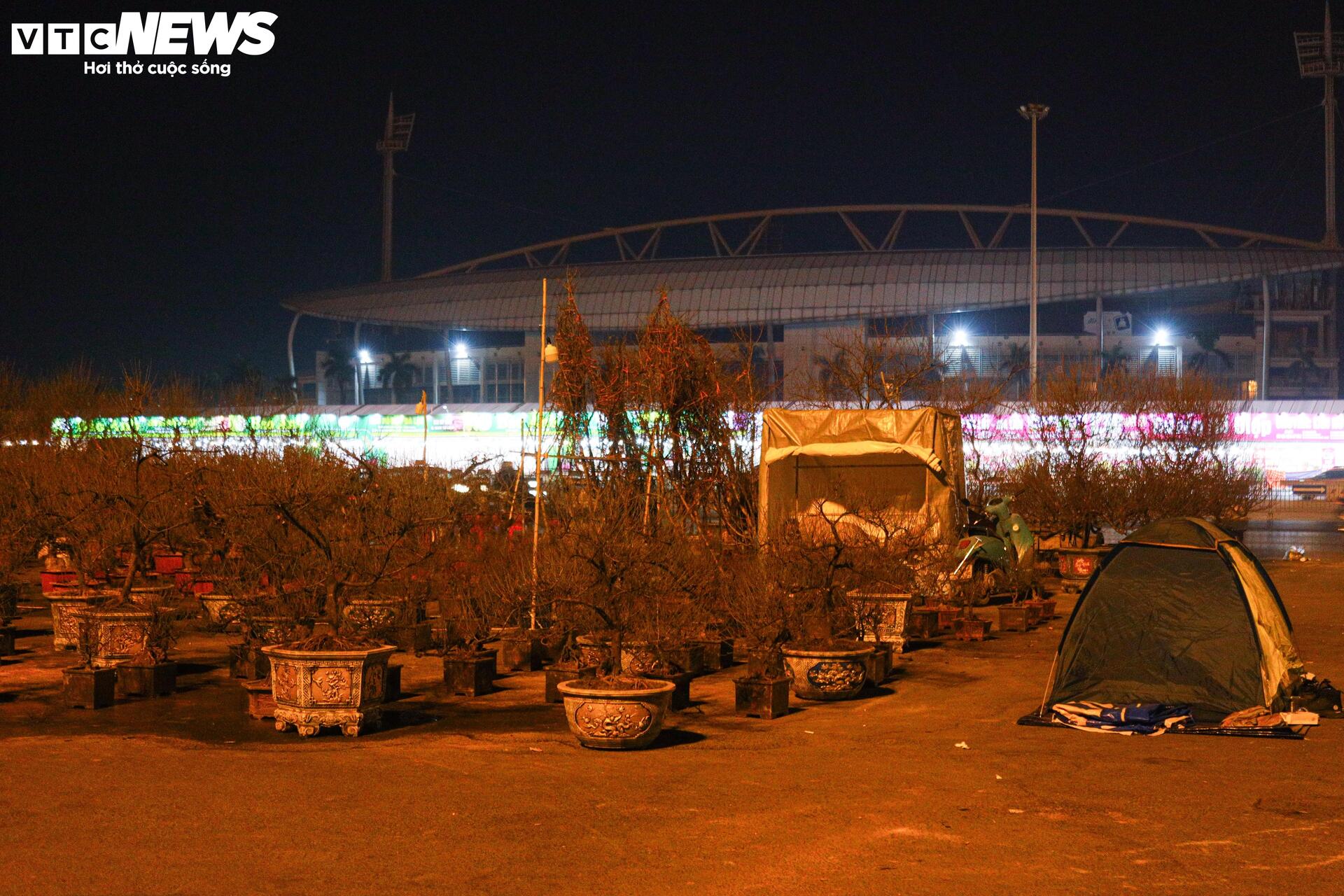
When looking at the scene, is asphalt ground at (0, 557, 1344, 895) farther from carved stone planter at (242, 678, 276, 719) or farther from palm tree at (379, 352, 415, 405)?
palm tree at (379, 352, 415, 405)

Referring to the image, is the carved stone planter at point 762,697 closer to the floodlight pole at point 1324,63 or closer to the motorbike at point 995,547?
the motorbike at point 995,547

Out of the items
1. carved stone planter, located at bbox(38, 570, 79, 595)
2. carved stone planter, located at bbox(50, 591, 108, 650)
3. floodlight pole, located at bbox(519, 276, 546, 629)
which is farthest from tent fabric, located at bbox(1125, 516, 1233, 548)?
carved stone planter, located at bbox(38, 570, 79, 595)

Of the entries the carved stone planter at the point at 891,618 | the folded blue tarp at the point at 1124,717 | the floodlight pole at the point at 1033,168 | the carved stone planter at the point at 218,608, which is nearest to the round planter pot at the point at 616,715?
the folded blue tarp at the point at 1124,717

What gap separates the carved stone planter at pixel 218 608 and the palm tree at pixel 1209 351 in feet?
301

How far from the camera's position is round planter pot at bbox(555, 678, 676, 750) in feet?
32.6

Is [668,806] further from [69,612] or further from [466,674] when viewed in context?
[69,612]

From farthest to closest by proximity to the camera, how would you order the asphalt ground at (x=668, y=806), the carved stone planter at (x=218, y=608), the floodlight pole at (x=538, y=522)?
1. the carved stone planter at (x=218, y=608)
2. the floodlight pole at (x=538, y=522)
3. the asphalt ground at (x=668, y=806)

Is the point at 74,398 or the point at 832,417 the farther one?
the point at 74,398

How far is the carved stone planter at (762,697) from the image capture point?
1166cm

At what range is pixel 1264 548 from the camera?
31.8m

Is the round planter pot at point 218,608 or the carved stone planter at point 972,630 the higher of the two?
the round planter pot at point 218,608

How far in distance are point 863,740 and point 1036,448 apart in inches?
783

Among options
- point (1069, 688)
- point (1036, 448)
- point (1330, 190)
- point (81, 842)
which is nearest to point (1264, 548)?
point (1036, 448)

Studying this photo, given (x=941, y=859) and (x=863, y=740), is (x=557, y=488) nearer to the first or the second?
(x=863, y=740)
